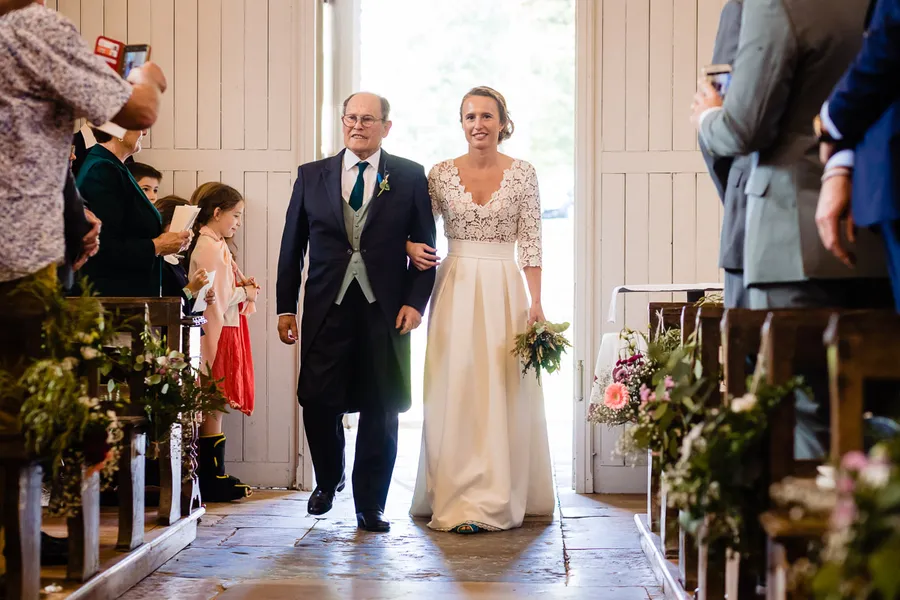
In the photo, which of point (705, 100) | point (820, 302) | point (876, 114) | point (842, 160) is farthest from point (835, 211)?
point (705, 100)

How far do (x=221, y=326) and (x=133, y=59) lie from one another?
80.4 inches

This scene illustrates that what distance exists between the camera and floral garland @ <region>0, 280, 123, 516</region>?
2.37m

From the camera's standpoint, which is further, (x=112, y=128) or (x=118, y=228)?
(x=118, y=228)

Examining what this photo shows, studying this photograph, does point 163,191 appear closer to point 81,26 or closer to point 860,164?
point 81,26

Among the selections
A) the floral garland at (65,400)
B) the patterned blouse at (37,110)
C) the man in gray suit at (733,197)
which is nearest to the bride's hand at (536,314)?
the man in gray suit at (733,197)

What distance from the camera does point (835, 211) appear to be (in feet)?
6.53

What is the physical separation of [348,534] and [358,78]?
3.19 m

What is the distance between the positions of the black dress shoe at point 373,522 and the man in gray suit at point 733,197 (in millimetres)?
1863

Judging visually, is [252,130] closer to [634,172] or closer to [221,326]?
[221,326]

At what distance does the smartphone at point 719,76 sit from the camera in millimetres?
2539

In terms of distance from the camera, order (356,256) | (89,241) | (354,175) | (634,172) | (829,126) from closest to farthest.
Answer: (829,126), (89,241), (356,256), (354,175), (634,172)

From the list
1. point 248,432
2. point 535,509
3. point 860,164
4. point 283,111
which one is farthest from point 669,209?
point 860,164

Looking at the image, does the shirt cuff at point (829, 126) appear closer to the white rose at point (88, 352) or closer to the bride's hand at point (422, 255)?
the white rose at point (88, 352)

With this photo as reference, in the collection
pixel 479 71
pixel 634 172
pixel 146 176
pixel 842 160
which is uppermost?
pixel 479 71
